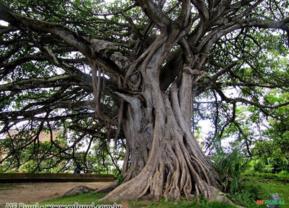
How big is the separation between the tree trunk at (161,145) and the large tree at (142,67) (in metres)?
0.02

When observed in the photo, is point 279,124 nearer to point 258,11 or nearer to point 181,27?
point 258,11

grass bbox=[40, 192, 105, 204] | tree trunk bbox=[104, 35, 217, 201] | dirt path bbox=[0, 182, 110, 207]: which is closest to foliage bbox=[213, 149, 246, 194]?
tree trunk bbox=[104, 35, 217, 201]

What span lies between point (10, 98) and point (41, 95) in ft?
2.65

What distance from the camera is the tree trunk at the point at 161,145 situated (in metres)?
5.64

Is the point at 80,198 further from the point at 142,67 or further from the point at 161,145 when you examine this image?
the point at 142,67

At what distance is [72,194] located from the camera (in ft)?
22.2

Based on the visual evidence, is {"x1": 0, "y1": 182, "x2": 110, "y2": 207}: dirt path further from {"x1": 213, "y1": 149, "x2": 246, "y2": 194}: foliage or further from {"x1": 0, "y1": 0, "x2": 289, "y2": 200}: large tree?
{"x1": 213, "y1": 149, "x2": 246, "y2": 194}: foliage

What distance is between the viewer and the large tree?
604cm

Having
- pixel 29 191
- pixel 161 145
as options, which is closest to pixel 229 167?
pixel 161 145

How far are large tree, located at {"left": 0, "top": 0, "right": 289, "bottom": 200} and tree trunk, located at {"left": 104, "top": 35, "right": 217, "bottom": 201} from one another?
2 centimetres

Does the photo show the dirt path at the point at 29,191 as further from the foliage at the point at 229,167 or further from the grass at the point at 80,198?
the foliage at the point at 229,167

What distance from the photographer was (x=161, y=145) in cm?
623

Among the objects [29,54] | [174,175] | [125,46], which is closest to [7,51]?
[29,54]

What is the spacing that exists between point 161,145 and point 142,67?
147cm
